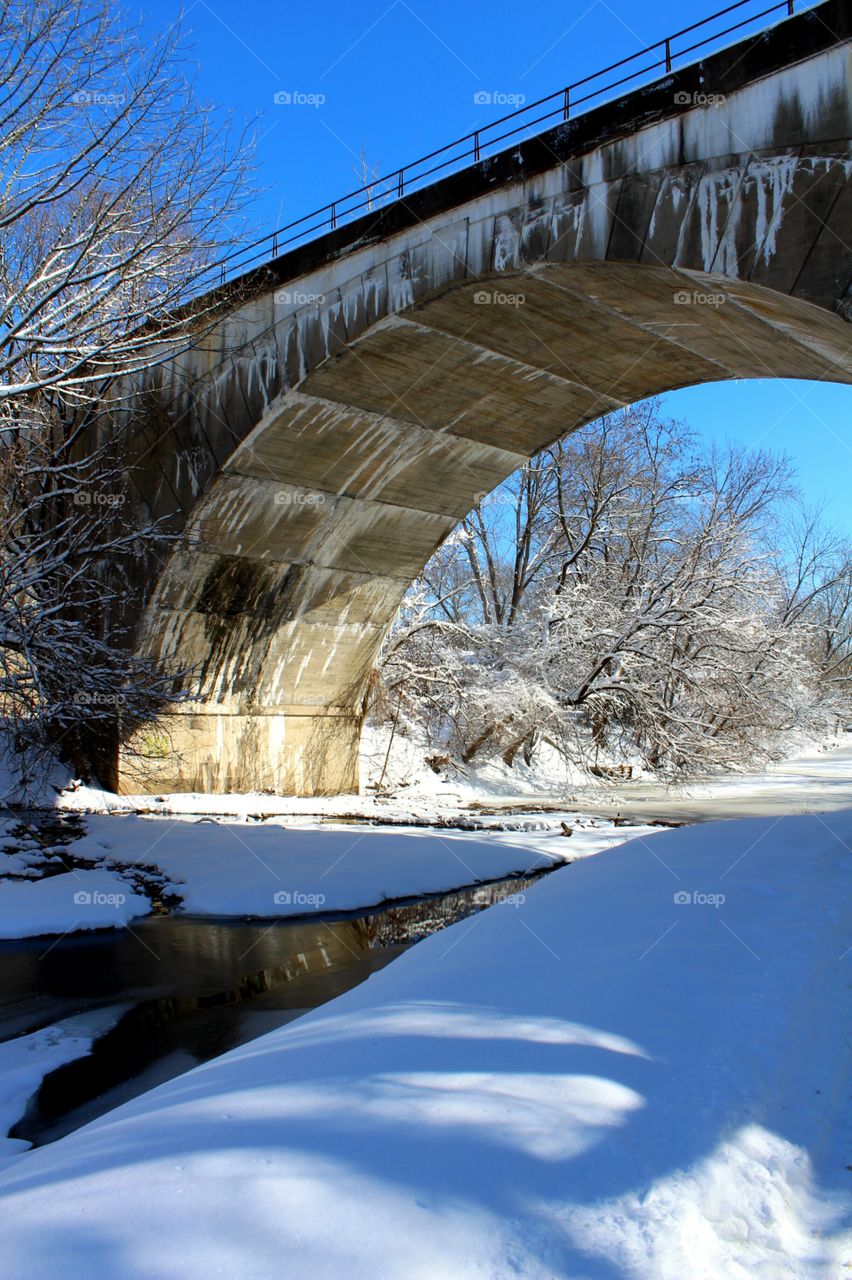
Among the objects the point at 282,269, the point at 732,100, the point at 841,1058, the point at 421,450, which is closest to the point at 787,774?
the point at 421,450

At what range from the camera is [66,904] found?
10.1 m

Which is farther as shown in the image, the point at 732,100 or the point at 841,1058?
the point at 732,100

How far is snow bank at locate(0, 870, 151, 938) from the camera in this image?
31.7ft

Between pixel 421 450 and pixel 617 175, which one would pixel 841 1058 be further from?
pixel 421 450

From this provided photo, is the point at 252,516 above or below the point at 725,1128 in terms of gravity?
above

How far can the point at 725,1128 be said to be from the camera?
10.8 ft

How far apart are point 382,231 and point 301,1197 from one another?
471 inches

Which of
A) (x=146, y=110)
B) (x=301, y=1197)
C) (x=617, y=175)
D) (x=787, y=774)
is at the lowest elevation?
(x=787, y=774)

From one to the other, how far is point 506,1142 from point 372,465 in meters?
13.0

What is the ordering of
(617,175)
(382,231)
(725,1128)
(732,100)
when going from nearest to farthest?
(725,1128) < (732,100) < (617,175) < (382,231)

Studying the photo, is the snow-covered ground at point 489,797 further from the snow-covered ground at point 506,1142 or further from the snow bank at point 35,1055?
the snow-covered ground at point 506,1142

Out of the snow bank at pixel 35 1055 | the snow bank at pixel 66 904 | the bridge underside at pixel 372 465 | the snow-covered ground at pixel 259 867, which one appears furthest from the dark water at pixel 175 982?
the bridge underside at pixel 372 465

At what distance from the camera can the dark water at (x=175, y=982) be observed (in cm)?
585

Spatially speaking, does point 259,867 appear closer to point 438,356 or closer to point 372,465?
point 372,465
